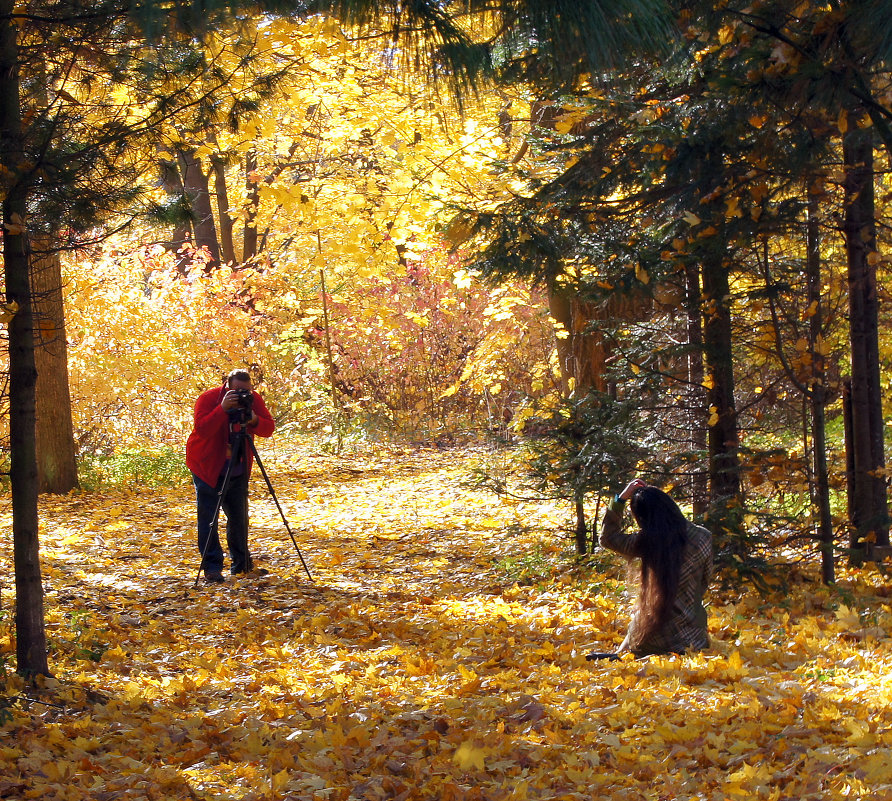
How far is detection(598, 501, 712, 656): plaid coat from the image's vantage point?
5.12 m

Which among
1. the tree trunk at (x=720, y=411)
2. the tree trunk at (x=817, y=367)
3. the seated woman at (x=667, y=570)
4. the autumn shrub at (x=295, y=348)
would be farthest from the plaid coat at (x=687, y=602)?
the autumn shrub at (x=295, y=348)

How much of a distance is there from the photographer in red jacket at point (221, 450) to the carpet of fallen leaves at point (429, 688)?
50 centimetres

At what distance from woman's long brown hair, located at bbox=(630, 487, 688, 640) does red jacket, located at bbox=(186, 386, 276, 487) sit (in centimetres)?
359

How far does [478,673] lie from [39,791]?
2452 mm

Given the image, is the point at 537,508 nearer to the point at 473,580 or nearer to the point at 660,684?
the point at 473,580

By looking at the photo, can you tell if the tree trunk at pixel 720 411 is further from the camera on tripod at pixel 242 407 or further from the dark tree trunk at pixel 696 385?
the camera on tripod at pixel 242 407

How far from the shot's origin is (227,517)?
7.91m

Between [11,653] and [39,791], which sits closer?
[39,791]

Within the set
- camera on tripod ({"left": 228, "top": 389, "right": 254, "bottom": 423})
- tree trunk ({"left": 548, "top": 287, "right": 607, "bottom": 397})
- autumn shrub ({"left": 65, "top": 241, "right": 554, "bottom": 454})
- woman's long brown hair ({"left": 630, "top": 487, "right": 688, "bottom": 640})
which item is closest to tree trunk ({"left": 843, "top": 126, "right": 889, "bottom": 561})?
woman's long brown hair ({"left": 630, "top": 487, "right": 688, "bottom": 640})

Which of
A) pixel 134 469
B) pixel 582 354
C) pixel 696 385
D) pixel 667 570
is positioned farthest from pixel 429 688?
pixel 134 469

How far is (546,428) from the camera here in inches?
323

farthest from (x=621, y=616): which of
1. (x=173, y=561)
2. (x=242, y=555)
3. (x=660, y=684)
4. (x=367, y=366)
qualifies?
(x=367, y=366)

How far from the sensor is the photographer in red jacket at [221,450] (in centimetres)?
762

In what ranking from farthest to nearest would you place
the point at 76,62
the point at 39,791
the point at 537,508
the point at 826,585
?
the point at 537,508 < the point at 826,585 < the point at 76,62 < the point at 39,791
